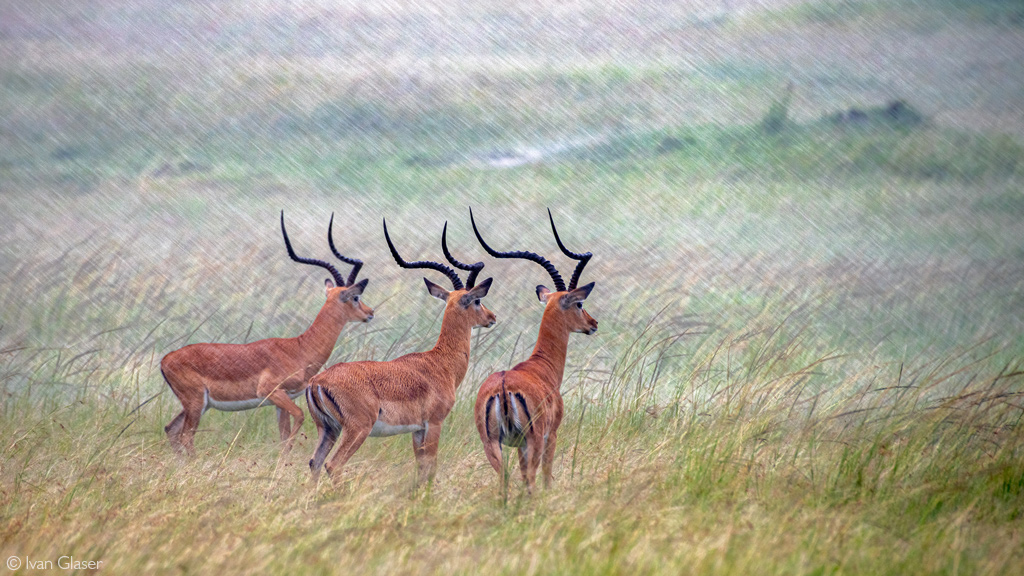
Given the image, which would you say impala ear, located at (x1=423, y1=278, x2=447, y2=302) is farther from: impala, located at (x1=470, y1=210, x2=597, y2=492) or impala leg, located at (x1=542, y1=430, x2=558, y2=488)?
impala leg, located at (x1=542, y1=430, x2=558, y2=488)

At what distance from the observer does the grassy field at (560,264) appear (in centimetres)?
485

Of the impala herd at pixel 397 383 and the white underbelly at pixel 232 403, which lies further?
the white underbelly at pixel 232 403

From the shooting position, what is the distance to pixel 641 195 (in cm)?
1753

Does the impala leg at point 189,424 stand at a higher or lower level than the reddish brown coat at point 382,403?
lower

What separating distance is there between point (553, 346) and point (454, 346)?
63 centimetres

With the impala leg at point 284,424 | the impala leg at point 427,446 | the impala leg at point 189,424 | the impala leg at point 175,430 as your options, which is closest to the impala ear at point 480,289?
the impala leg at point 427,446

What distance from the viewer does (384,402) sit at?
589cm

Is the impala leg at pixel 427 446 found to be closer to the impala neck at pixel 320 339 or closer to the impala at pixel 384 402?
the impala at pixel 384 402

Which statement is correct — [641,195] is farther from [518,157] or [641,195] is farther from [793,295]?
[793,295]

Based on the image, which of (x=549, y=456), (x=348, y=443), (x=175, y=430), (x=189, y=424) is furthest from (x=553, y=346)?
(x=175, y=430)

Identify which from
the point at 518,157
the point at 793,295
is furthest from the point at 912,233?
the point at 518,157

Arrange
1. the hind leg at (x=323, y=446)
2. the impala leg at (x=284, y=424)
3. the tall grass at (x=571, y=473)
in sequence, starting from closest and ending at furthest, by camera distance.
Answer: the tall grass at (x=571, y=473) → the hind leg at (x=323, y=446) → the impala leg at (x=284, y=424)

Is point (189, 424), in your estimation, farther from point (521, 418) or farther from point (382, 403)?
point (521, 418)

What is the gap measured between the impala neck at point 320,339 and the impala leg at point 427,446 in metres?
1.29
